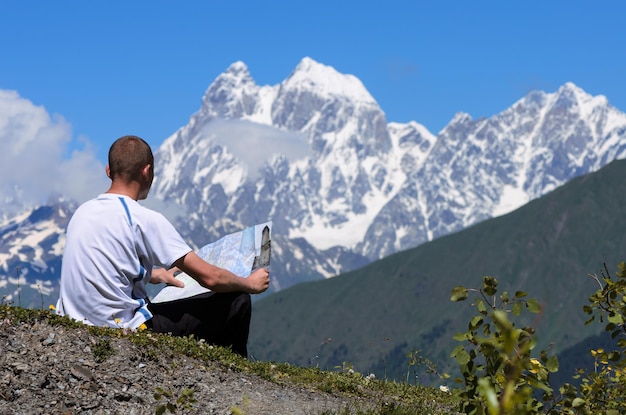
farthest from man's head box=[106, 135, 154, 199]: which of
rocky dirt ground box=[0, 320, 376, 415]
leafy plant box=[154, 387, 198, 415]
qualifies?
leafy plant box=[154, 387, 198, 415]

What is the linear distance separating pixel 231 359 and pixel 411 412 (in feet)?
8.42

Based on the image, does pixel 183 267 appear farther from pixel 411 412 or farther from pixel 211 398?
pixel 411 412

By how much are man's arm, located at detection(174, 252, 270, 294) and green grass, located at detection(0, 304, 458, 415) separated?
4.45 feet

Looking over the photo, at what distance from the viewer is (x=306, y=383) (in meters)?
13.5

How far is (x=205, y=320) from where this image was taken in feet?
41.8

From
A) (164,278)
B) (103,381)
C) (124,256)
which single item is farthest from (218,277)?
(164,278)

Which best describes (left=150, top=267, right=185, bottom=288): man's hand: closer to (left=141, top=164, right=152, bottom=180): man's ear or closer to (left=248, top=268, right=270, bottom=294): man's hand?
(left=248, top=268, right=270, bottom=294): man's hand

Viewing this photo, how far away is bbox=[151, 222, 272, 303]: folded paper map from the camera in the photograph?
476 inches

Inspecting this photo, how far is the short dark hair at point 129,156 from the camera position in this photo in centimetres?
1053

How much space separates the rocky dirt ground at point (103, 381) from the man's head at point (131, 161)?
2.14 metres

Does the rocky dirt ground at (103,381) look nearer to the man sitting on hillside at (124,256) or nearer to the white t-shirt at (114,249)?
the man sitting on hillside at (124,256)

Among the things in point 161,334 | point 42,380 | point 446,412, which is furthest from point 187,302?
point 446,412

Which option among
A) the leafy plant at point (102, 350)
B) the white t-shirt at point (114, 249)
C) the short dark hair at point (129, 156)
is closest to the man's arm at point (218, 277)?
the white t-shirt at point (114, 249)

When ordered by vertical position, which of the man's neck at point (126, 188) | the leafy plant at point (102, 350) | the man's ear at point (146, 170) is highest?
the man's ear at point (146, 170)
